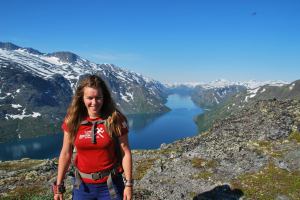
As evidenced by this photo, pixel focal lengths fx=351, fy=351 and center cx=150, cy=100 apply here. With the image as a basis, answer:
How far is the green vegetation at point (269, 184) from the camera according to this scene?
2173 centimetres

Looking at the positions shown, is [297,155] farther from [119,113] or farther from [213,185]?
[119,113]

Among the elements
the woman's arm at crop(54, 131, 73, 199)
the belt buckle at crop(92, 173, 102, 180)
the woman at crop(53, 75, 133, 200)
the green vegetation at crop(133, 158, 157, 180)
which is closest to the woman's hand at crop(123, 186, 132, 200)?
the woman at crop(53, 75, 133, 200)

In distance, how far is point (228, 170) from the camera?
26406 millimetres

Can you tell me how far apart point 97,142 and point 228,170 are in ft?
62.6

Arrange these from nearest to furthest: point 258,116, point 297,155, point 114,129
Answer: point 114,129, point 297,155, point 258,116

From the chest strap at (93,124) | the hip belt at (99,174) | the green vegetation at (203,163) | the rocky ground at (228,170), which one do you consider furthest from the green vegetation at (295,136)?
the chest strap at (93,124)

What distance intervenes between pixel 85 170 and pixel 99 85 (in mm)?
Result: 2353

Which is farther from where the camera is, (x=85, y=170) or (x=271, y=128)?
(x=271, y=128)

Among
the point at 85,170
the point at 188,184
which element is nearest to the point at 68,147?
the point at 85,170

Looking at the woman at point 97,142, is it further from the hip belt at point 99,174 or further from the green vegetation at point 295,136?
the green vegetation at point 295,136

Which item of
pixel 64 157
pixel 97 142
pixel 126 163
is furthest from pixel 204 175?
pixel 97 142

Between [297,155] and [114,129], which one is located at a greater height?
[114,129]

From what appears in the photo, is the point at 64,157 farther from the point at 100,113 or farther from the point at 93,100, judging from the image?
the point at 93,100

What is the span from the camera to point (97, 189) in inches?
375
